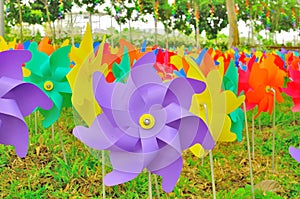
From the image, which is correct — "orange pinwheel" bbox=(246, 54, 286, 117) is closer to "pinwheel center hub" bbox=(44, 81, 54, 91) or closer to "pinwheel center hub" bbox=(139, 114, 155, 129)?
"pinwheel center hub" bbox=(44, 81, 54, 91)

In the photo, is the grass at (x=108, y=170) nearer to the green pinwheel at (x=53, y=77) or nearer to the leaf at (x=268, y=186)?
the leaf at (x=268, y=186)

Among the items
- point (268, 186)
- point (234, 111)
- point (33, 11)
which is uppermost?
point (33, 11)

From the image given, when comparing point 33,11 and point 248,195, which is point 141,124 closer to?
point 248,195

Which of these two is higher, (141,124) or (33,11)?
(33,11)

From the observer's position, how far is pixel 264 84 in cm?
238

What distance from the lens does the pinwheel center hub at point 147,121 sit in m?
1.30

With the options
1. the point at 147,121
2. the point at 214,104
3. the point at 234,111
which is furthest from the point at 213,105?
the point at 234,111

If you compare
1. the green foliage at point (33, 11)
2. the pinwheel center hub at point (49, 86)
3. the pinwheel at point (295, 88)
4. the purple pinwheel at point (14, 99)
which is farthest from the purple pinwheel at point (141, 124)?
the green foliage at point (33, 11)

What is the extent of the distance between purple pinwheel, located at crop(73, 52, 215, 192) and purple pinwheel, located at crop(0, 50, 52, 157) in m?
0.19

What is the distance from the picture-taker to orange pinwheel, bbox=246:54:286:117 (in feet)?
7.57

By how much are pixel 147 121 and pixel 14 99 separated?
0.40m

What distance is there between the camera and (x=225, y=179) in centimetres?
245

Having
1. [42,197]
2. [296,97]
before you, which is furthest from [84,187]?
[296,97]

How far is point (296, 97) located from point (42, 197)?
1167 millimetres
